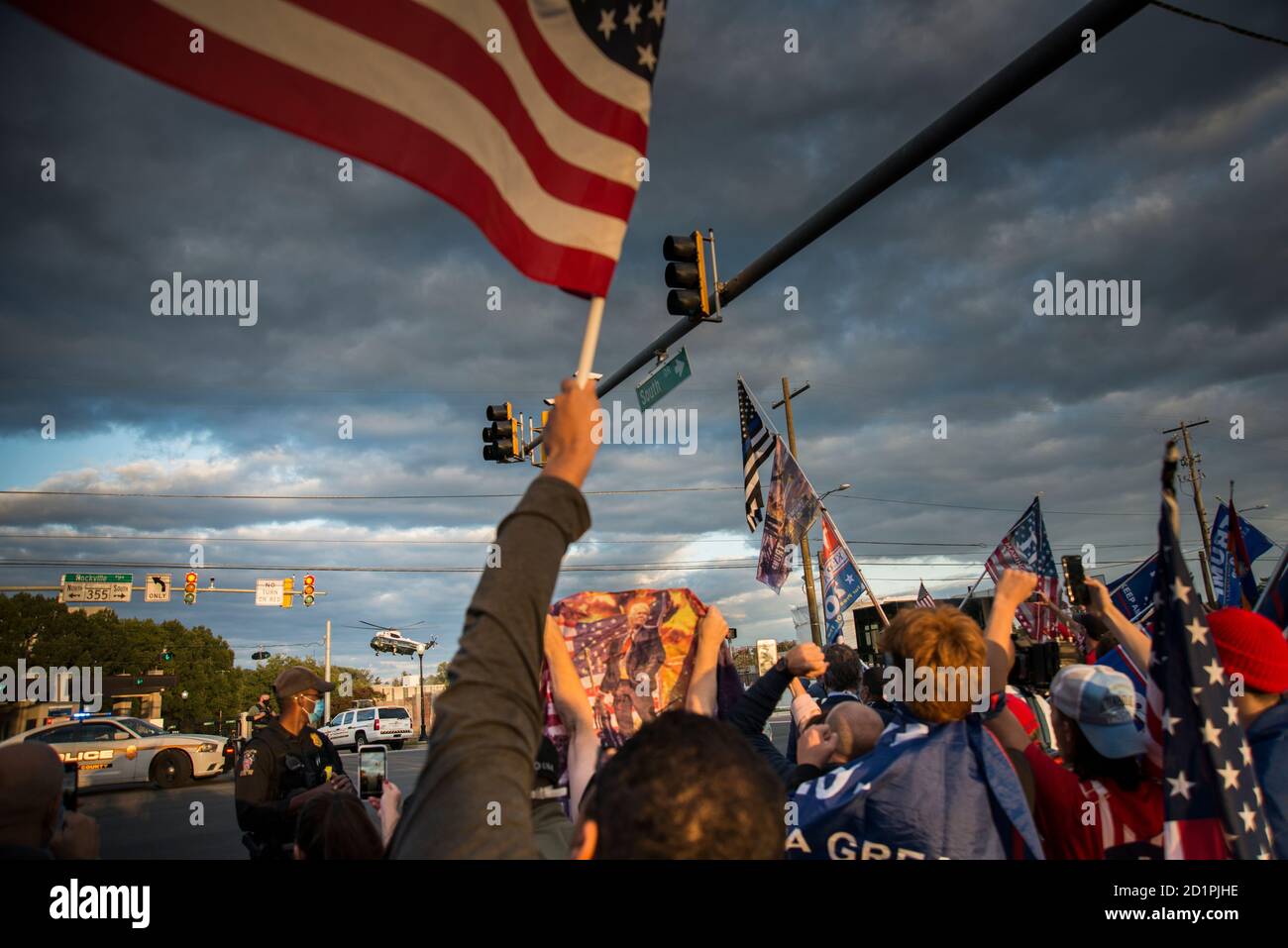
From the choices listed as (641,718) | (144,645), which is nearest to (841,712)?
(641,718)

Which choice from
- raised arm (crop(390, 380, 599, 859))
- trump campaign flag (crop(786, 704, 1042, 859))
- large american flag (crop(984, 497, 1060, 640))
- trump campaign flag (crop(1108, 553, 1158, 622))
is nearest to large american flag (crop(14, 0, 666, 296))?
raised arm (crop(390, 380, 599, 859))

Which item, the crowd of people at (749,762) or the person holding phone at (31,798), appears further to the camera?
the person holding phone at (31,798)

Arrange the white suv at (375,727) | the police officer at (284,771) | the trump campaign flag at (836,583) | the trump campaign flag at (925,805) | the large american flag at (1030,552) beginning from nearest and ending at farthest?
the trump campaign flag at (925,805)
the police officer at (284,771)
the trump campaign flag at (836,583)
the large american flag at (1030,552)
the white suv at (375,727)

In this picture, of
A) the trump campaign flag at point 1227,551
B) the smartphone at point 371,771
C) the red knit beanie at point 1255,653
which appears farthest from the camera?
the trump campaign flag at point 1227,551

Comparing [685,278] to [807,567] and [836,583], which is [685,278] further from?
[807,567]

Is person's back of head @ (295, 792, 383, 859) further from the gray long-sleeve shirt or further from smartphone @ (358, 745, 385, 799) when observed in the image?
the gray long-sleeve shirt

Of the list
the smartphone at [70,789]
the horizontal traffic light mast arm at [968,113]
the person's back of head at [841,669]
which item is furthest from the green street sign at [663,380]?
the smartphone at [70,789]

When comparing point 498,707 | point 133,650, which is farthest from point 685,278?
point 133,650

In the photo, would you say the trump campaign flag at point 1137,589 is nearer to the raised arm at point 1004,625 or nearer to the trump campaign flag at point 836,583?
the trump campaign flag at point 836,583

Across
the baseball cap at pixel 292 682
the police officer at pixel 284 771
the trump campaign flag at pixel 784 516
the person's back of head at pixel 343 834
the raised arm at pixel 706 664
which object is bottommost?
the police officer at pixel 284 771

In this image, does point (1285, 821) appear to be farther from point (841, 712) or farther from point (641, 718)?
point (641, 718)

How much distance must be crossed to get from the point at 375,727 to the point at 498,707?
3539 centimetres

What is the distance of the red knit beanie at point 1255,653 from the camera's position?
2.55m
